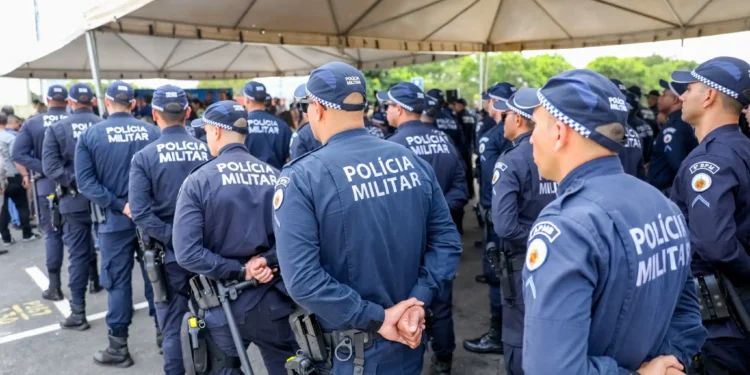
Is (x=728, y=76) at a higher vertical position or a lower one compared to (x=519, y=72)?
lower

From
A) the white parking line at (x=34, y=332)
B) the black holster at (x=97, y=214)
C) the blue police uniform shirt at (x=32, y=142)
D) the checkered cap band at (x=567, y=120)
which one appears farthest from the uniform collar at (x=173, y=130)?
the checkered cap band at (x=567, y=120)

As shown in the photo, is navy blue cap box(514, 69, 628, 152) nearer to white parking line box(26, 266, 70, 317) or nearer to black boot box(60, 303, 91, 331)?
black boot box(60, 303, 91, 331)

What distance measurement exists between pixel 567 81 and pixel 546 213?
39cm

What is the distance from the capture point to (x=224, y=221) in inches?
113

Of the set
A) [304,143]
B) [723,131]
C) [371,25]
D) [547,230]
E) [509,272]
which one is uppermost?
[371,25]

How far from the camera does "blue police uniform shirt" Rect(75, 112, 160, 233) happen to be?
13.6 feet

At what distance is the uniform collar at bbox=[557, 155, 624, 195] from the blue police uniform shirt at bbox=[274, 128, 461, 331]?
0.83 metres

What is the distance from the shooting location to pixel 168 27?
5285mm

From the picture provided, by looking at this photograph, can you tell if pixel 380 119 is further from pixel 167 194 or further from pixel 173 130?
pixel 167 194

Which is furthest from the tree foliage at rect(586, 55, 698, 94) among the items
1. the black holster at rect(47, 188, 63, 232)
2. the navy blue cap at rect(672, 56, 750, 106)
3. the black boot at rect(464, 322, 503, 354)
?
the black holster at rect(47, 188, 63, 232)

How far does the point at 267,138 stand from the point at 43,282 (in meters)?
3.15

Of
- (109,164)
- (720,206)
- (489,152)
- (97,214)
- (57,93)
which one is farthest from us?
(57,93)

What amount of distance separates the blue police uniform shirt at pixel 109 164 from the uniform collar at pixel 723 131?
13.2 ft

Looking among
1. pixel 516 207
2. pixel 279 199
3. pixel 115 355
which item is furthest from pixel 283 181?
pixel 115 355
